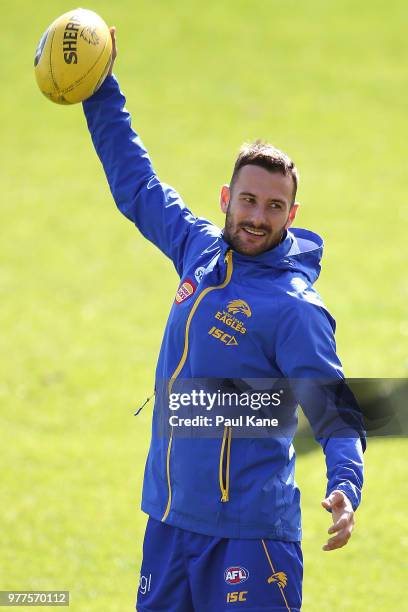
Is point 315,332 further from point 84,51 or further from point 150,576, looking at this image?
point 84,51

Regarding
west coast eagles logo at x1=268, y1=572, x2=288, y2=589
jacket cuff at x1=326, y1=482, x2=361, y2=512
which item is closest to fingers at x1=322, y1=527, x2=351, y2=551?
jacket cuff at x1=326, y1=482, x2=361, y2=512

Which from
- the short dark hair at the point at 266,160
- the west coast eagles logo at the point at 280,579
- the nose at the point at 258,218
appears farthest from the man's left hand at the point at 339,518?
the short dark hair at the point at 266,160

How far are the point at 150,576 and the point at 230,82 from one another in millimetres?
16631

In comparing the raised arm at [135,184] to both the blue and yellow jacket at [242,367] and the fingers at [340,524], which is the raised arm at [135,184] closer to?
the blue and yellow jacket at [242,367]

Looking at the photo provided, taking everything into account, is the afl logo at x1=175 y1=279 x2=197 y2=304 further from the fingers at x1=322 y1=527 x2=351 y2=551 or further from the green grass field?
the green grass field

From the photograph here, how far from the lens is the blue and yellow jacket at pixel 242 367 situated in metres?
→ 3.71

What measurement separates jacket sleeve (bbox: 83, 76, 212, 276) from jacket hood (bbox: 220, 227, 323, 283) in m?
0.31

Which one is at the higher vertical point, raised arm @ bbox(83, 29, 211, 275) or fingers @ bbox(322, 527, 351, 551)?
raised arm @ bbox(83, 29, 211, 275)

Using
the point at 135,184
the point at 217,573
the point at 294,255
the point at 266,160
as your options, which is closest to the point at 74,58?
the point at 135,184

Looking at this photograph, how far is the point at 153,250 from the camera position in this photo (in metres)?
14.1

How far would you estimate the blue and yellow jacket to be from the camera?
371 centimetres

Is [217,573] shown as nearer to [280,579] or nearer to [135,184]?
[280,579]

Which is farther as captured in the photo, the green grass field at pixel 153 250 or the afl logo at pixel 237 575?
the green grass field at pixel 153 250

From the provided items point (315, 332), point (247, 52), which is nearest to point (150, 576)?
point (315, 332)
